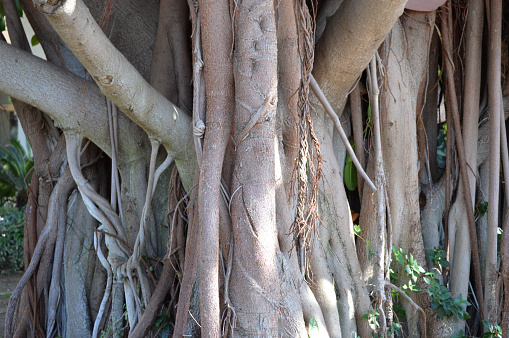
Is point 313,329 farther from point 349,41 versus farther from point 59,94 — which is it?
point 59,94

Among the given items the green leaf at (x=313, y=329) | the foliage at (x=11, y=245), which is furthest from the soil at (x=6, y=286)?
the green leaf at (x=313, y=329)

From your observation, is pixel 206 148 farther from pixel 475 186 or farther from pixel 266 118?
pixel 475 186

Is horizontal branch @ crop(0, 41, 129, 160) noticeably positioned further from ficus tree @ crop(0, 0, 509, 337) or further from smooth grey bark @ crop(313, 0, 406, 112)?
smooth grey bark @ crop(313, 0, 406, 112)

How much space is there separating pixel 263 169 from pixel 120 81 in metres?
0.60

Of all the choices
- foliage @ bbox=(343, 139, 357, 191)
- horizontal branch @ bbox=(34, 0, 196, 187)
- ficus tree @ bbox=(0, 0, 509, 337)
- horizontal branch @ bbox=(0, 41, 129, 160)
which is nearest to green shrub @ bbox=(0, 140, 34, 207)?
ficus tree @ bbox=(0, 0, 509, 337)

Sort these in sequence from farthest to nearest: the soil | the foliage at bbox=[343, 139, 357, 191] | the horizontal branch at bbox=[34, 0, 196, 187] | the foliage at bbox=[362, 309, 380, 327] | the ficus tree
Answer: the soil → the foliage at bbox=[343, 139, 357, 191] → the foliage at bbox=[362, 309, 380, 327] → the ficus tree → the horizontal branch at bbox=[34, 0, 196, 187]

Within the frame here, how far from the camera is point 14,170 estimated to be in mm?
6133

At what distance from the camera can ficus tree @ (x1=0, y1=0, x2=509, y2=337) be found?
5.32ft

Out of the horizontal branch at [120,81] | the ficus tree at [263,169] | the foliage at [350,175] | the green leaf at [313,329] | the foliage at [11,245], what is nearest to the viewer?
the horizontal branch at [120,81]

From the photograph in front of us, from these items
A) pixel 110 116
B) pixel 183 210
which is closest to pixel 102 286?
pixel 183 210

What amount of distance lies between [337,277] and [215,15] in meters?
1.26

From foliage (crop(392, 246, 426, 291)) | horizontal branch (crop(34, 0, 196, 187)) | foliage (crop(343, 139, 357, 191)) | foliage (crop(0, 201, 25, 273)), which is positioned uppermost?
horizontal branch (crop(34, 0, 196, 187))

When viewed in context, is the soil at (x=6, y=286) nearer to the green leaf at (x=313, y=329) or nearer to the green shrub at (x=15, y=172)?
the green shrub at (x=15, y=172)

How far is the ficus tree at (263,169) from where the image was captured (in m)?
1.62
